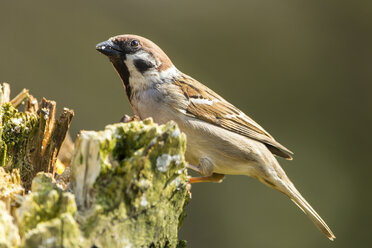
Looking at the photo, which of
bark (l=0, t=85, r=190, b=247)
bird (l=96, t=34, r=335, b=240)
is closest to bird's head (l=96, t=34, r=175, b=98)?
bird (l=96, t=34, r=335, b=240)

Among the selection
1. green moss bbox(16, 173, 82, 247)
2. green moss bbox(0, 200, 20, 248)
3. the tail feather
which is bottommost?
the tail feather

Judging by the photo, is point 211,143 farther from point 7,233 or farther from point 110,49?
point 7,233

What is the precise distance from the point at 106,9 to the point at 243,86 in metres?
1.42

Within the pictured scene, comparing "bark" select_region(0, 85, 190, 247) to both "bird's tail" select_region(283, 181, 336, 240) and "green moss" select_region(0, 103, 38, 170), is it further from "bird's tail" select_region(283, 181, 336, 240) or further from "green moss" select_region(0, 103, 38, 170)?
"bird's tail" select_region(283, 181, 336, 240)

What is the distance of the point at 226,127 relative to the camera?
8.61 ft

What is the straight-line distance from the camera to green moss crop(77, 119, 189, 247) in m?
1.31

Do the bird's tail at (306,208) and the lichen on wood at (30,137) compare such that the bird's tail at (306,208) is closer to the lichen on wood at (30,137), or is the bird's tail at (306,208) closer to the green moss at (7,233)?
the lichen on wood at (30,137)

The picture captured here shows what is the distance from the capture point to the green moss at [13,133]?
176 centimetres

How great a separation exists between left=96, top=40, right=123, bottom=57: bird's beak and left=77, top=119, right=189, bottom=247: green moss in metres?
1.17

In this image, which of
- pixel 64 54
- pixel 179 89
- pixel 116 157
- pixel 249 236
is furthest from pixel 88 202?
pixel 64 54

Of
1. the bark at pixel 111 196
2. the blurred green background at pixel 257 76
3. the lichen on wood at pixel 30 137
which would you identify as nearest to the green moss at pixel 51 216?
the bark at pixel 111 196

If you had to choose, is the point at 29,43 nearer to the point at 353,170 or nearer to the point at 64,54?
the point at 64,54

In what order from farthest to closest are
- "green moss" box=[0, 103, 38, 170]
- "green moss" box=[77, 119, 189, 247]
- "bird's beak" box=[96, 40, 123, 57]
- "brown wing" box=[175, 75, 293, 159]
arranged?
"brown wing" box=[175, 75, 293, 159] < "bird's beak" box=[96, 40, 123, 57] < "green moss" box=[0, 103, 38, 170] < "green moss" box=[77, 119, 189, 247]

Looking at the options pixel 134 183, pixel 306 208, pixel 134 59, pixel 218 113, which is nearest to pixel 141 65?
pixel 134 59
